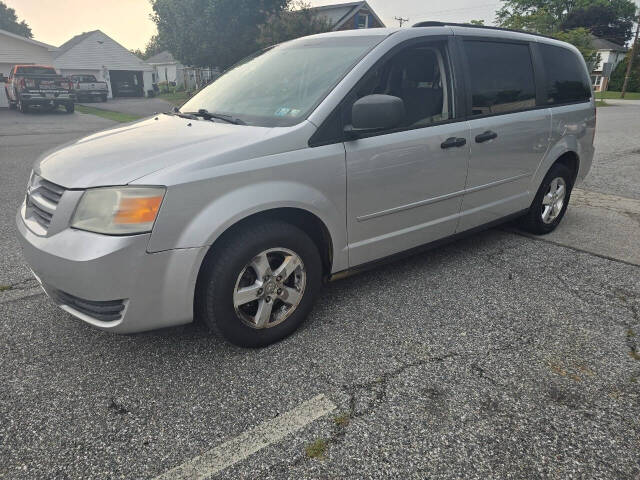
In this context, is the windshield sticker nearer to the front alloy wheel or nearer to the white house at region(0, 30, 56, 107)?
the front alloy wheel

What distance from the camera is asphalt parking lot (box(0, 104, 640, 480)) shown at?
1951 mm

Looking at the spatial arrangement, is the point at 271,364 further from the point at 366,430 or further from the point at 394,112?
the point at 394,112

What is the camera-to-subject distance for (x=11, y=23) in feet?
243

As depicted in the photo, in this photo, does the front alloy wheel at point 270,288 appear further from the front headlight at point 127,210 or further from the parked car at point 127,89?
the parked car at point 127,89

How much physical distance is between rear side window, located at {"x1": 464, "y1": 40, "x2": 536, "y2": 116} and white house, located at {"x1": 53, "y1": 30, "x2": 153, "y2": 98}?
40699 mm

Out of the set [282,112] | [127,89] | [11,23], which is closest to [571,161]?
[282,112]

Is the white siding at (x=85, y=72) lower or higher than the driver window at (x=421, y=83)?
higher

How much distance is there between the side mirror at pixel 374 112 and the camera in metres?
2.63

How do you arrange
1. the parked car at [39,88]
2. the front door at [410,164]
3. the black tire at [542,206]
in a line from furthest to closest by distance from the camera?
the parked car at [39,88]
the black tire at [542,206]
the front door at [410,164]

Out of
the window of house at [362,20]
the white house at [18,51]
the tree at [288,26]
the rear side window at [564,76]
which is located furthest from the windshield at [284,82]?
the window of house at [362,20]

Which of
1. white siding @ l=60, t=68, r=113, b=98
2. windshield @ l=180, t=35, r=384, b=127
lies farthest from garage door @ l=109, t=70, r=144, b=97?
windshield @ l=180, t=35, r=384, b=127

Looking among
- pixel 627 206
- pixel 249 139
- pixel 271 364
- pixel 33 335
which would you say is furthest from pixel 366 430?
pixel 627 206

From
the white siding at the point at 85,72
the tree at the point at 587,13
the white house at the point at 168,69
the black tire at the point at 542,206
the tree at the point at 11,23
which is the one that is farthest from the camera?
the tree at the point at 11,23

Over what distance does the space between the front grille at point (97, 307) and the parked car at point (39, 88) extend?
20741mm
